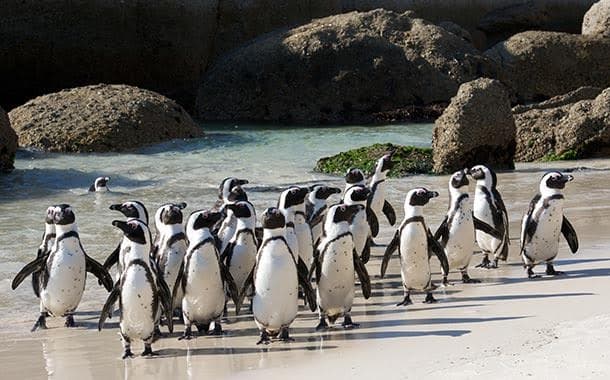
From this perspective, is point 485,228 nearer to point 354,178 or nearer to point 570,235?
point 570,235

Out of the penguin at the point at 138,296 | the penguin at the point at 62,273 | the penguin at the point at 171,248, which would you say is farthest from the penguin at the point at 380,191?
the penguin at the point at 138,296

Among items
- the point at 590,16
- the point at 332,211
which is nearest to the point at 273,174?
the point at 332,211

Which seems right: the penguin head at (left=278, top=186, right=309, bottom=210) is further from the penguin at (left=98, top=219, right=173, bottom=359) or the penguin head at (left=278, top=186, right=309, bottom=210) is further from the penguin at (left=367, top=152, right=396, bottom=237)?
the penguin at (left=367, top=152, right=396, bottom=237)

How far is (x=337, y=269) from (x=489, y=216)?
6.41ft

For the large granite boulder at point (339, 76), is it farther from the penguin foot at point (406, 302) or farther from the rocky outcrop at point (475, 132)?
the penguin foot at point (406, 302)

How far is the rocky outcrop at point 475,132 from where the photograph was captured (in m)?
14.4

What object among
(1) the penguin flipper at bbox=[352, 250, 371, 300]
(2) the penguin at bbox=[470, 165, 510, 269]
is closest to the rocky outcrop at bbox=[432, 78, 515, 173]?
(2) the penguin at bbox=[470, 165, 510, 269]

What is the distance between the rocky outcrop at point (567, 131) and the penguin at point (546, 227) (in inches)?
265

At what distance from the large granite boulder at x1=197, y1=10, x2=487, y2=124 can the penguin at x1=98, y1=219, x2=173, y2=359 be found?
1453 cm

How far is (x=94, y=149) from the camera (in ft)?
55.8

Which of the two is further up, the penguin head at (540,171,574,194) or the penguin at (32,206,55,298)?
the penguin head at (540,171,574,194)

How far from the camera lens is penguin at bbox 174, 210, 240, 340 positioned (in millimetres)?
7172

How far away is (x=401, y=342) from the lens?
21.3ft

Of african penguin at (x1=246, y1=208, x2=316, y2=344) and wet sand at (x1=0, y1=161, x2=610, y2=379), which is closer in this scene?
wet sand at (x1=0, y1=161, x2=610, y2=379)
